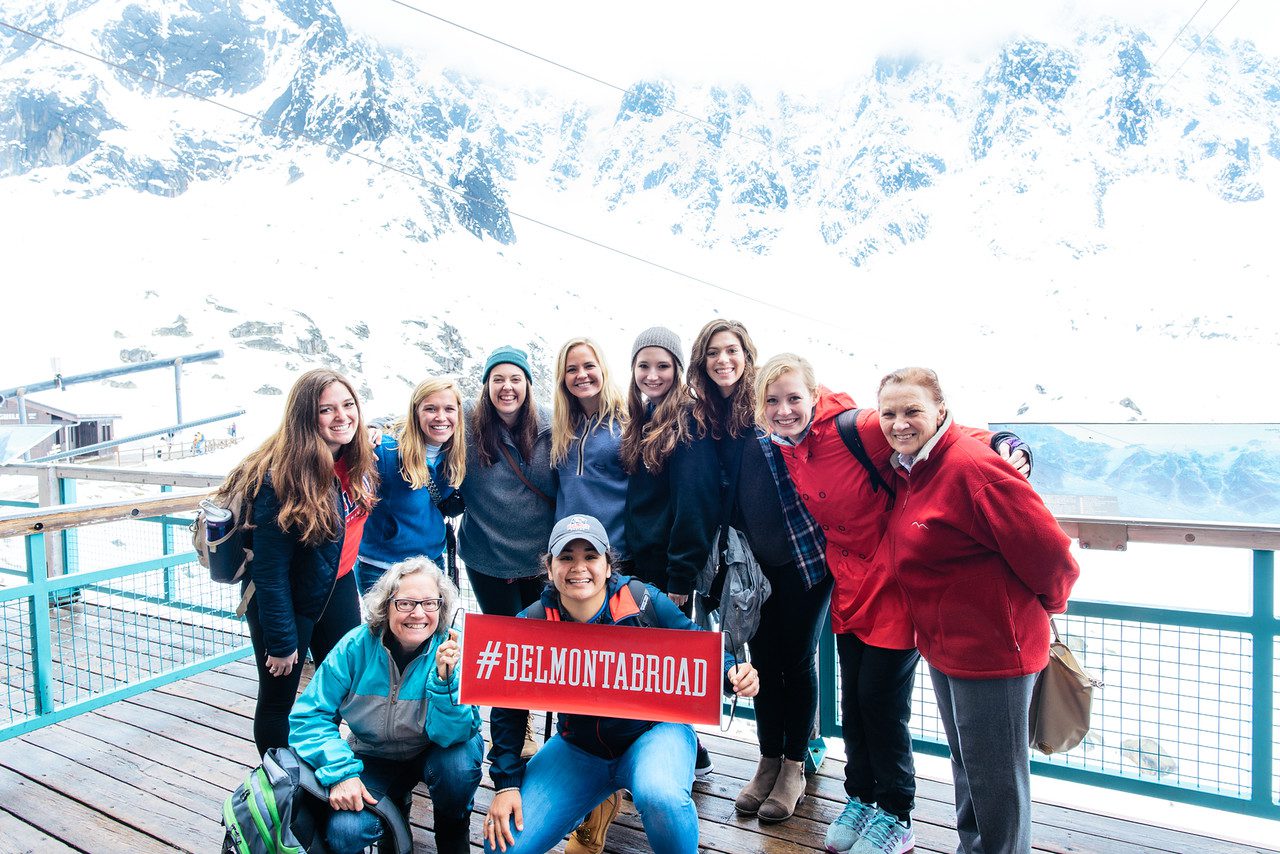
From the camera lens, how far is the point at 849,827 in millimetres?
1826

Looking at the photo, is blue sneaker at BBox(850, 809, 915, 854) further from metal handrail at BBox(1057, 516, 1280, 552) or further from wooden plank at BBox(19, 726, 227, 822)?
wooden plank at BBox(19, 726, 227, 822)

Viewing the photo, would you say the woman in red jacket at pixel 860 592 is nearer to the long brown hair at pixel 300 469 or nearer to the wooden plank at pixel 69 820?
the long brown hair at pixel 300 469

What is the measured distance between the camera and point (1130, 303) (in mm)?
98250

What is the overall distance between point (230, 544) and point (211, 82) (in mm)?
142741

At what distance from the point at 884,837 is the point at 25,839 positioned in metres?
2.45

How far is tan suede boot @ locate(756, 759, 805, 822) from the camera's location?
1970mm

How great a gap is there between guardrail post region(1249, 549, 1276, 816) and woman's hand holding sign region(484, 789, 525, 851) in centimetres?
204

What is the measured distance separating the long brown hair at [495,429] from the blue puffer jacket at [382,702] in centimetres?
66

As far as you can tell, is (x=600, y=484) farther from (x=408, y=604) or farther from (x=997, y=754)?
(x=997, y=754)

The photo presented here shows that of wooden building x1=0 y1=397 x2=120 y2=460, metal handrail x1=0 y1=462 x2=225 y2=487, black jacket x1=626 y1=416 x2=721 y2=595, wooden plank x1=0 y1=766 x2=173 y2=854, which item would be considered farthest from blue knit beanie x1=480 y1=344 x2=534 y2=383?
wooden building x1=0 y1=397 x2=120 y2=460

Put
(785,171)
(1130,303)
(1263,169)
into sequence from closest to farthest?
(1130,303) < (1263,169) < (785,171)

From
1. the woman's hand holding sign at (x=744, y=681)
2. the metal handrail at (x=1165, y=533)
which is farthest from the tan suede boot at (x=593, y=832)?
the metal handrail at (x=1165, y=533)

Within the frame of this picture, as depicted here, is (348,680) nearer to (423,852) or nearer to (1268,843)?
(423,852)

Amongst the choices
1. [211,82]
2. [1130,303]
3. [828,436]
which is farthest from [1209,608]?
[211,82]
